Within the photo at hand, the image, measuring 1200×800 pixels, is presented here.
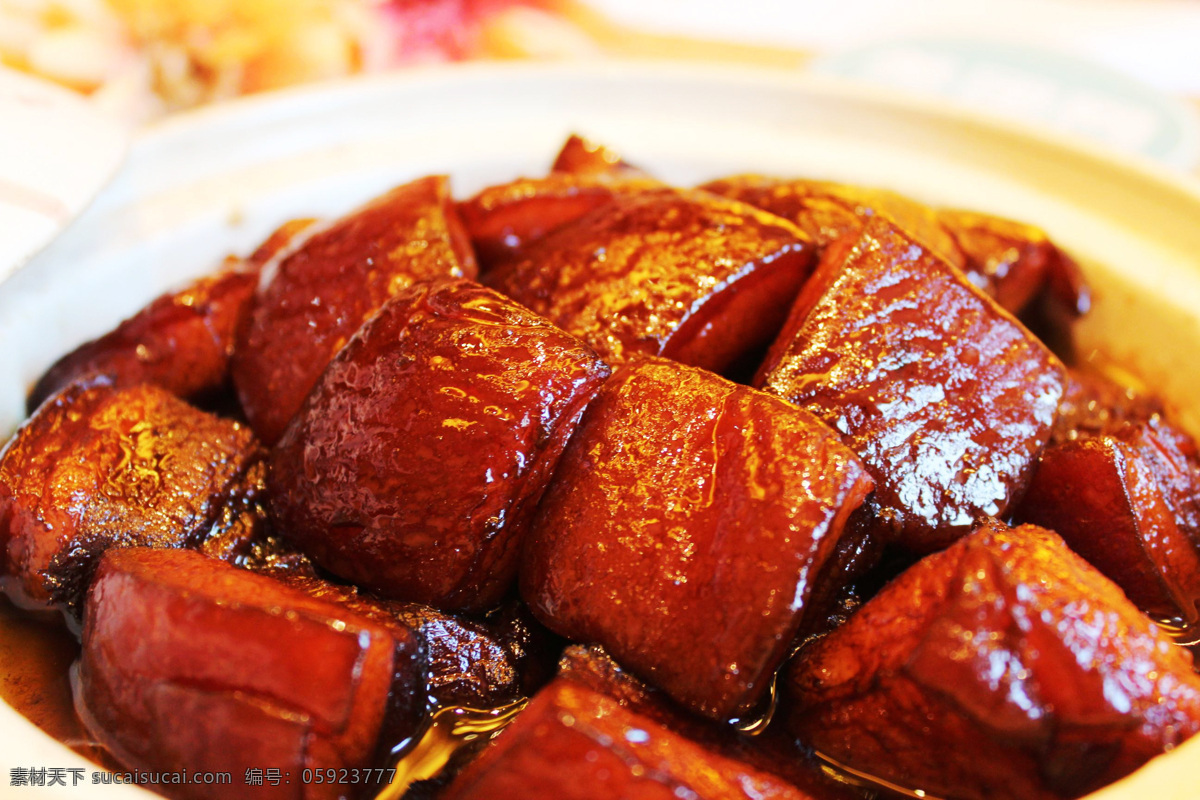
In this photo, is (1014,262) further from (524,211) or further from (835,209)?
(524,211)

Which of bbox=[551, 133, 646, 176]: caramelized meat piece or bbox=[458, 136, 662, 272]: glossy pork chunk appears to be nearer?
bbox=[458, 136, 662, 272]: glossy pork chunk

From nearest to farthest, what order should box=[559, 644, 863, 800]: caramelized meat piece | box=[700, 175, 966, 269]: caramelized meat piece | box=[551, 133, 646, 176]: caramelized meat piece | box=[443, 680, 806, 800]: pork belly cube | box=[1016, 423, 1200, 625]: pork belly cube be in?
box=[443, 680, 806, 800]: pork belly cube < box=[559, 644, 863, 800]: caramelized meat piece < box=[1016, 423, 1200, 625]: pork belly cube < box=[700, 175, 966, 269]: caramelized meat piece < box=[551, 133, 646, 176]: caramelized meat piece

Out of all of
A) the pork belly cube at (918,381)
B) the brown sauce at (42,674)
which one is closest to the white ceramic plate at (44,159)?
the brown sauce at (42,674)

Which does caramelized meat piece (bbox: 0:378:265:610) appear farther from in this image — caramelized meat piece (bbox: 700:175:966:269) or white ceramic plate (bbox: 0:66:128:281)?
caramelized meat piece (bbox: 700:175:966:269)

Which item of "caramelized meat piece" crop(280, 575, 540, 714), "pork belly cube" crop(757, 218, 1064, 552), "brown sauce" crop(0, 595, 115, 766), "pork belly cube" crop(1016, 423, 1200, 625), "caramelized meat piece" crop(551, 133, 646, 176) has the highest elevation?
"caramelized meat piece" crop(551, 133, 646, 176)

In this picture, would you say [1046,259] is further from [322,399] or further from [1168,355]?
[322,399]

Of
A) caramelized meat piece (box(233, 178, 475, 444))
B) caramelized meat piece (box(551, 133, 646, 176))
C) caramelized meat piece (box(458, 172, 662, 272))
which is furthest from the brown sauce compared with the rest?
caramelized meat piece (box(551, 133, 646, 176))

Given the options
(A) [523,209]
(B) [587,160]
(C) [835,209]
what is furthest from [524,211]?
(C) [835,209]

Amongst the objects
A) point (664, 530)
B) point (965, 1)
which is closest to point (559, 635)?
point (664, 530)
